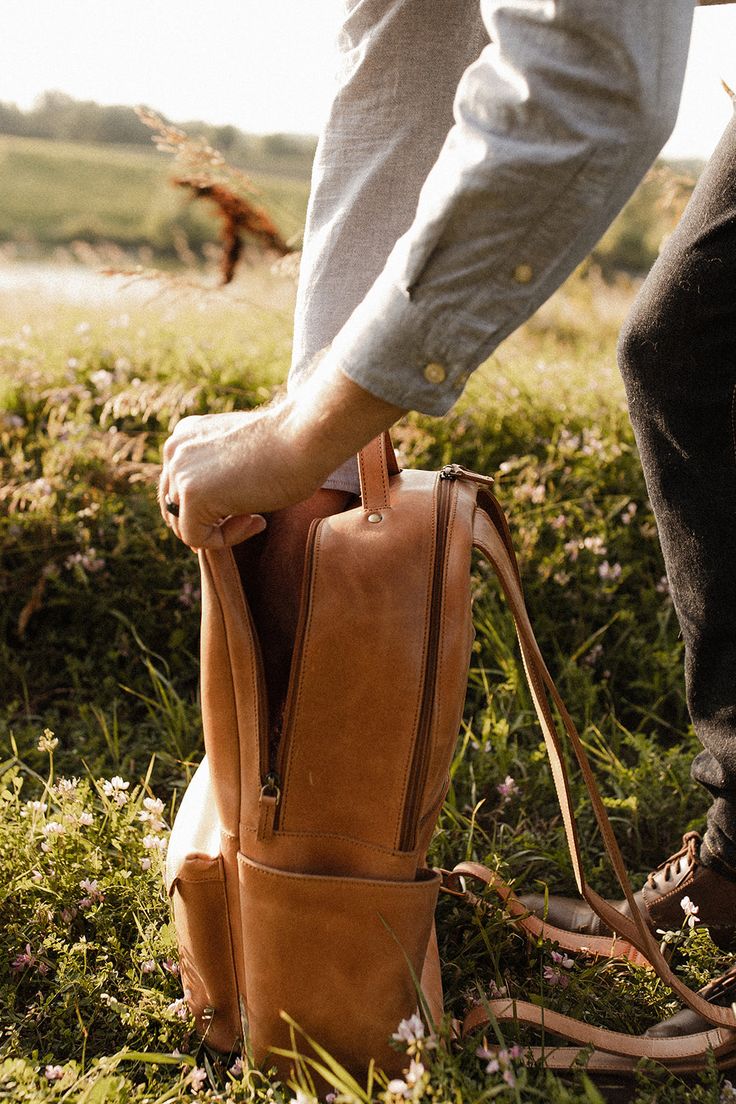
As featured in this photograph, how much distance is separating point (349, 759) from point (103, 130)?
37.3 meters

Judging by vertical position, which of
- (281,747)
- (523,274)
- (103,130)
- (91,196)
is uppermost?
(103,130)

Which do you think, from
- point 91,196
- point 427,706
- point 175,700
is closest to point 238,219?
point 175,700

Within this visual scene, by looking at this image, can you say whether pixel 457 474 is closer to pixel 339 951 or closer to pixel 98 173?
pixel 339 951

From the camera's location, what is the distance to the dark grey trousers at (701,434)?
4.56 feet

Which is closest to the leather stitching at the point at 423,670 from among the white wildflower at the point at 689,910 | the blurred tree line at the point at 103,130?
the white wildflower at the point at 689,910

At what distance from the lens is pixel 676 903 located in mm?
1707

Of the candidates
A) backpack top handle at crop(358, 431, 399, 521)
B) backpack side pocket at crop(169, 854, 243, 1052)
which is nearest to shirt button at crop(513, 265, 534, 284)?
backpack top handle at crop(358, 431, 399, 521)

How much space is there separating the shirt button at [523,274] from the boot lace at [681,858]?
1163 mm

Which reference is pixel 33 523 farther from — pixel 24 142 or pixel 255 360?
pixel 24 142

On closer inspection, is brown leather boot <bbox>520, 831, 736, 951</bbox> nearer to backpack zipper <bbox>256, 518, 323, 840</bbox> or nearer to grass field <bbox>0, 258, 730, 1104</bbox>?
grass field <bbox>0, 258, 730, 1104</bbox>

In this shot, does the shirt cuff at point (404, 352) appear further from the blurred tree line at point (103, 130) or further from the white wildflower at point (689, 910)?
the blurred tree line at point (103, 130)

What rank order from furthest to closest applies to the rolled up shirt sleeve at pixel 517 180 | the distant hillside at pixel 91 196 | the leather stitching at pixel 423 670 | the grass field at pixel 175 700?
the distant hillside at pixel 91 196 < the grass field at pixel 175 700 < the leather stitching at pixel 423 670 < the rolled up shirt sleeve at pixel 517 180

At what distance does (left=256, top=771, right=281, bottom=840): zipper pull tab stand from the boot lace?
32.7 inches

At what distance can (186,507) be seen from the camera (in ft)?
3.80
